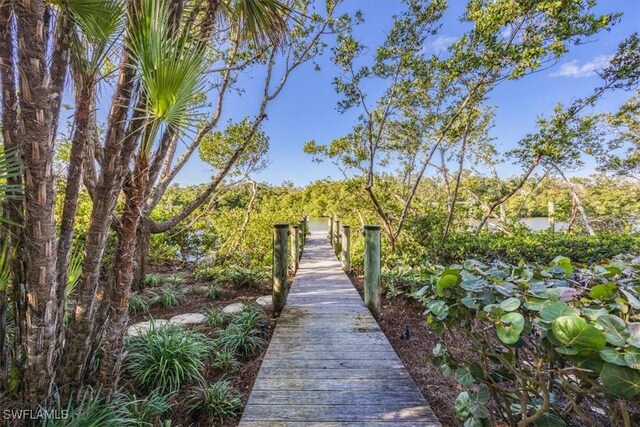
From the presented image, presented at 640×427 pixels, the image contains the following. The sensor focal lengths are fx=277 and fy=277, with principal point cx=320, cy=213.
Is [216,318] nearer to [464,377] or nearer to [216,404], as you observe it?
[216,404]

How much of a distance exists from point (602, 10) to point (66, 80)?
6.10 m

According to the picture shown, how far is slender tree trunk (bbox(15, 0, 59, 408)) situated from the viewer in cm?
132

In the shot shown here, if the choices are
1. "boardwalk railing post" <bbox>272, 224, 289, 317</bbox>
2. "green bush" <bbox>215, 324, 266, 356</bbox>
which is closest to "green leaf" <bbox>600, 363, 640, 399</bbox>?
"green bush" <bbox>215, 324, 266, 356</bbox>

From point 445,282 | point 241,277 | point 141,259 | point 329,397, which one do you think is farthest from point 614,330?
point 141,259

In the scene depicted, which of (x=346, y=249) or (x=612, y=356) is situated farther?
(x=346, y=249)

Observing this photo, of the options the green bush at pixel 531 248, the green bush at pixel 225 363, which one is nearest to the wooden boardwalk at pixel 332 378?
the green bush at pixel 225 363

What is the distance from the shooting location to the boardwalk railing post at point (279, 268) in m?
3.51

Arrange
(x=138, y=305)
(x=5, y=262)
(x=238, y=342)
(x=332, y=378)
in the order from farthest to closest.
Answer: (x=138, y=305) → (x=238, y=342) → (x=332, y=378) → (x=5, y=262)

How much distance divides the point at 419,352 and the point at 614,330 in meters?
2.32

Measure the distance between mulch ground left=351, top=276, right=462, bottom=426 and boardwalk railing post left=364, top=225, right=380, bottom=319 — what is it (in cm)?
23

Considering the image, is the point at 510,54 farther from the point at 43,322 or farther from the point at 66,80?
the point at 43,322

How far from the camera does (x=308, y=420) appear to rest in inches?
66.8

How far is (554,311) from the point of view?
0.84 metres

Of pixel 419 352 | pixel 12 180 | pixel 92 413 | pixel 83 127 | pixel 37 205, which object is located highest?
pixel 83 127
